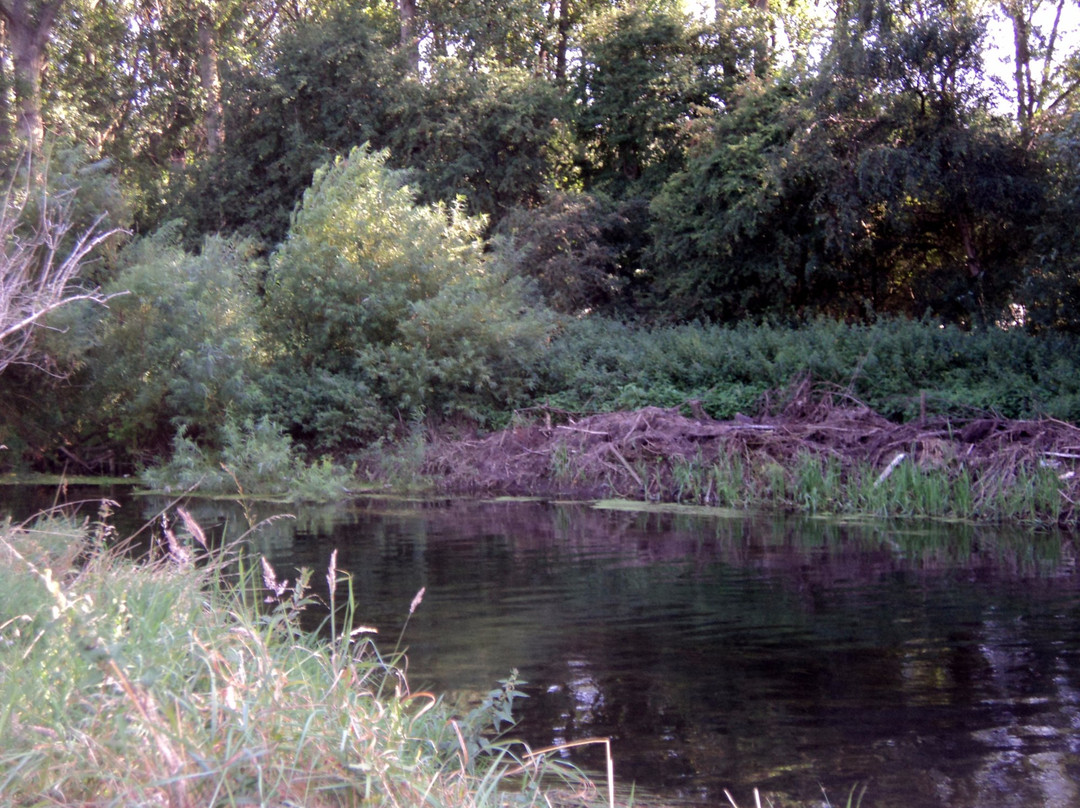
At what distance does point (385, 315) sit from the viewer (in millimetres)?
21188

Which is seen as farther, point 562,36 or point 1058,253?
point 562,36

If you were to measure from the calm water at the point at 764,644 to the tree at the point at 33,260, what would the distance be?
348 centimetres

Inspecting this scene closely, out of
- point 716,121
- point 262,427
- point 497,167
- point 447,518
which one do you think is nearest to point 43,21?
point 497,167

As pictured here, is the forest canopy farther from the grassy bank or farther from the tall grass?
the grassy bank

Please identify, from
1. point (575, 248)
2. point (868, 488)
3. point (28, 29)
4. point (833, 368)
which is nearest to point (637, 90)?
point (575, 248)

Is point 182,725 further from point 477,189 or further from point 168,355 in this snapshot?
point 477,189

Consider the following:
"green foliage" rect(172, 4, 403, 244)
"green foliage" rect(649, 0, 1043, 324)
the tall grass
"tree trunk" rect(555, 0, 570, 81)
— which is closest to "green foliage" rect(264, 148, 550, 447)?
the tall grass

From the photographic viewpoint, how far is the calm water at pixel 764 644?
6074mm

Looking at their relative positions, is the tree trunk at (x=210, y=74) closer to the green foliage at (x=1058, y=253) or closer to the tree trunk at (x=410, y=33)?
the tree trunk at (x=410, y=33)

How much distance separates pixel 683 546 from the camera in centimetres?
1322

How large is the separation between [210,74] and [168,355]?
17.9 metres

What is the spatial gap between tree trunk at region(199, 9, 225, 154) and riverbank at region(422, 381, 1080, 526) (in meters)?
18.5

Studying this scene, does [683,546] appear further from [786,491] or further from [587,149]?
[587,149]

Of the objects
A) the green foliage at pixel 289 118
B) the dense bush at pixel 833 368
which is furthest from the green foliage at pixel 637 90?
the dense bush at pixel 833 368
